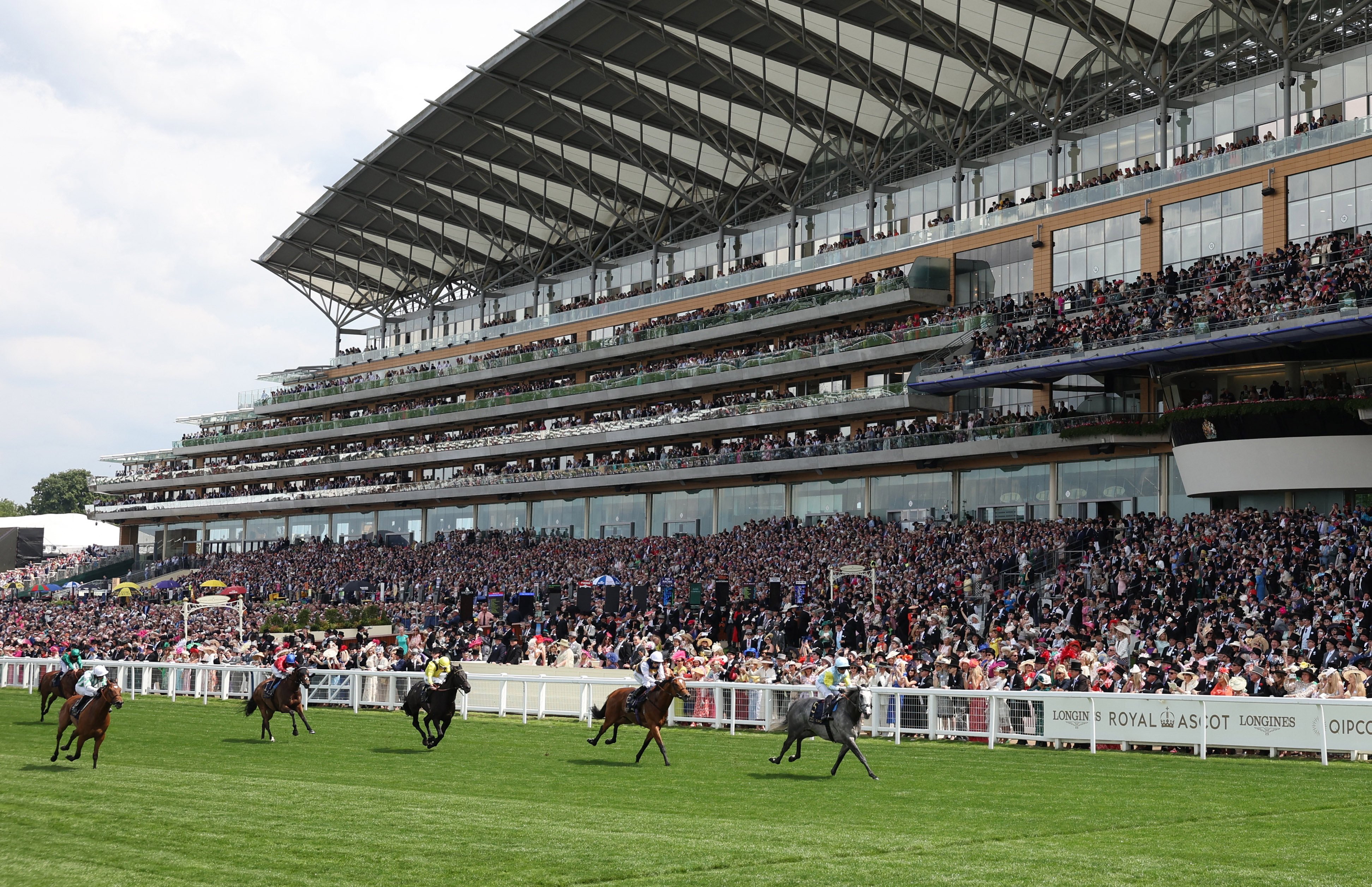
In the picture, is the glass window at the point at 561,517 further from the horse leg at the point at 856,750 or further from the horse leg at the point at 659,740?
the horse leg at the point at 856,750

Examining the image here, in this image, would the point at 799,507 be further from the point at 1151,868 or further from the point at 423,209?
the point at 1151,868

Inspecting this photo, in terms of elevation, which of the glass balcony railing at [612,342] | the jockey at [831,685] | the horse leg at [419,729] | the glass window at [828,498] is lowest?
the horse leg at [419,729]

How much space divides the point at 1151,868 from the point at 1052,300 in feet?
121

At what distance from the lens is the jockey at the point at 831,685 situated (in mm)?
14992

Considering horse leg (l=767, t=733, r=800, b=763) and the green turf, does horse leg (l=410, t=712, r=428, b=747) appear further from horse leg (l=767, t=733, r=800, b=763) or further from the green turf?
horse leg (l=767, t=733, r=800, b=763)

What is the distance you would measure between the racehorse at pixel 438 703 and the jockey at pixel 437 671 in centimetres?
8

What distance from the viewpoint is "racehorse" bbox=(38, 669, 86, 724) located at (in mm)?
18609

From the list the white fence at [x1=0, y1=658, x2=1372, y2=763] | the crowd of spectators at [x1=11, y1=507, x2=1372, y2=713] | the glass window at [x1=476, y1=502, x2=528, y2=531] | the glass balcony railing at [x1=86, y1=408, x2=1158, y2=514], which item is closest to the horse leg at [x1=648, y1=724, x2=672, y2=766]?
the white fence at [x1=0, y1=658, x2=1372, y2=763]

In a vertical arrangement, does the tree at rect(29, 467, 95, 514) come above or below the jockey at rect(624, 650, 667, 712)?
above

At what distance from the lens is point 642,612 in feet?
132

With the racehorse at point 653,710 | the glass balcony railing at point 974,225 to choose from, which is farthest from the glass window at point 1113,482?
the racehorse at point 653,710

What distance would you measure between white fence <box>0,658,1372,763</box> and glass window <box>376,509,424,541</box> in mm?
47515

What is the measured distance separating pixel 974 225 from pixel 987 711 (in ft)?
112

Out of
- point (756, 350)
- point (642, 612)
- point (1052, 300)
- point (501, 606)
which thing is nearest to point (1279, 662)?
point (642, 612)
